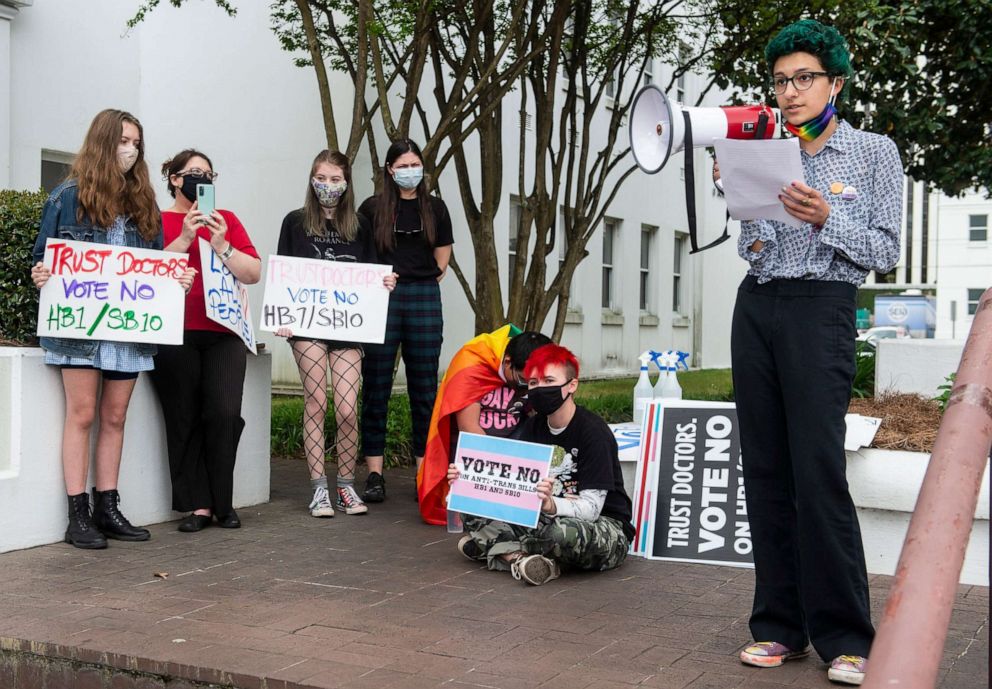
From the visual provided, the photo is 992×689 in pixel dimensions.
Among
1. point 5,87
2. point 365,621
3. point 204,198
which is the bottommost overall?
point 365,621

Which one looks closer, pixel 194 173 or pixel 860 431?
pixel 860 431

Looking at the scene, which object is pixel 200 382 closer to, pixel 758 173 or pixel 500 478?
pixel 500 478

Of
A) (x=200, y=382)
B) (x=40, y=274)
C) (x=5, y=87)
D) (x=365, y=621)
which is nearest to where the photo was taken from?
(x=365, y=621)

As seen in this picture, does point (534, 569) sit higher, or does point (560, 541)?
point (560, 541)

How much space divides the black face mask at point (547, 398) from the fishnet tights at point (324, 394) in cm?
188

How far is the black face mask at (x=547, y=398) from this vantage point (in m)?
5.53

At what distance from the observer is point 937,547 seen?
219 cm

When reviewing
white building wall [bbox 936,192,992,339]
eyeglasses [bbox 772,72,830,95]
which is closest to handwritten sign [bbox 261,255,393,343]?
eyeglasses [bbox 772,72,830,95]

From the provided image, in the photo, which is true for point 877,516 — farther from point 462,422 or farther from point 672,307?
point 672,307

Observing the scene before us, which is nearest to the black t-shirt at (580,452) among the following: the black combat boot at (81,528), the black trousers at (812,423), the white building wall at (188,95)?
the black trousers at (812,423)

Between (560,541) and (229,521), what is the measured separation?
7.29 feet

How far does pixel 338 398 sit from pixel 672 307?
61.5 feet

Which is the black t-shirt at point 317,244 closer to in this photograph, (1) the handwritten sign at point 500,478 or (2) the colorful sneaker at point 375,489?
(2) the colorful sneaker at point 375,489

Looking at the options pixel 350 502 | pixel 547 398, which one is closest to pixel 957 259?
pixel 350 502
